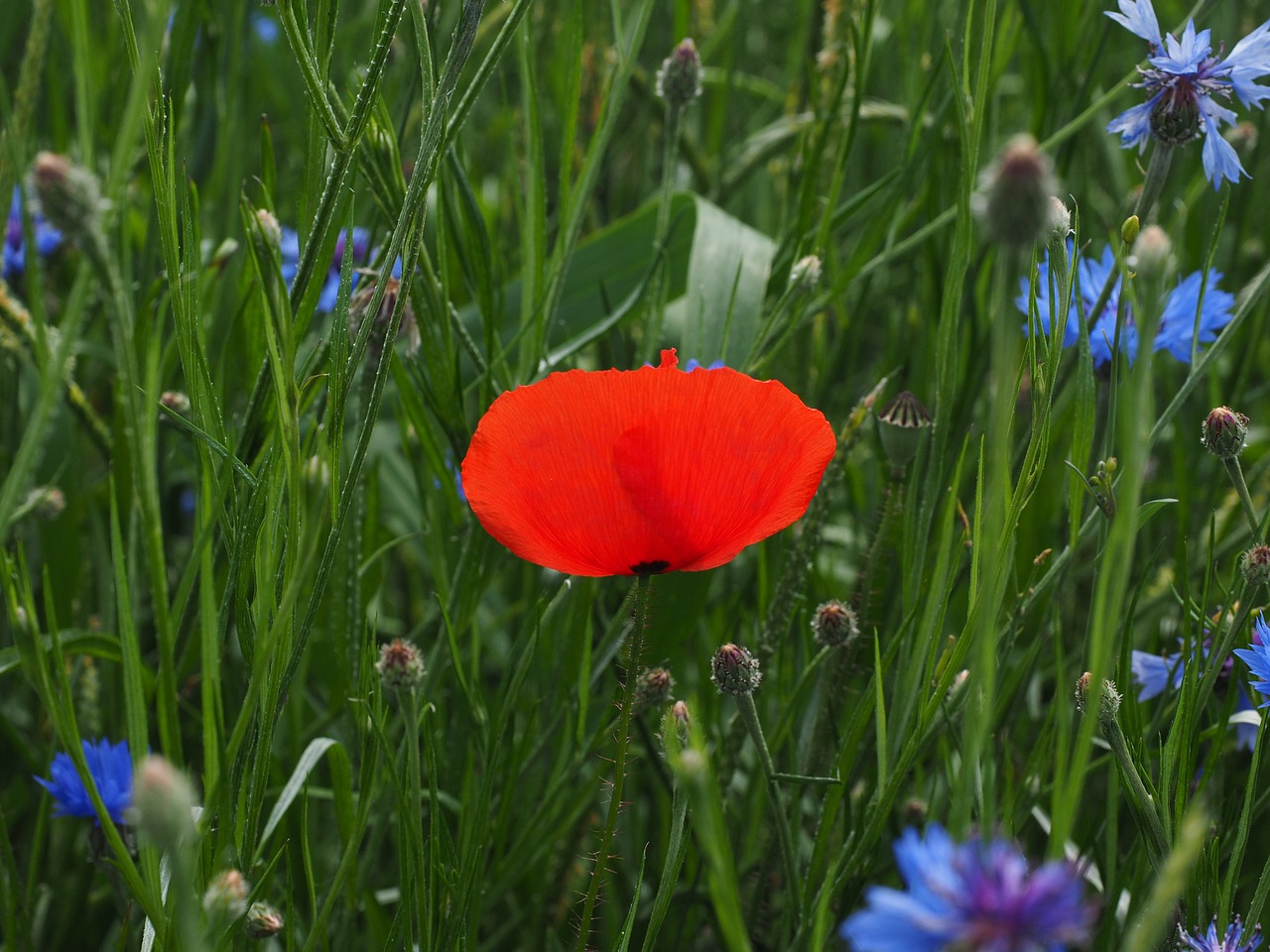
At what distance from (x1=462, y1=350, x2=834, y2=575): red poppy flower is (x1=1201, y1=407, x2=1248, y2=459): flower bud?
209 mm

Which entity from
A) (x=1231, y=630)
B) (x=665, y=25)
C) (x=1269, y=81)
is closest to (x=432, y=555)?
(x=1231, y=630)

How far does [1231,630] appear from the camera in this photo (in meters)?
0.57

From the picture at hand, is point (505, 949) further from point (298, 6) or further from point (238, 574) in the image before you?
point (298, 6)

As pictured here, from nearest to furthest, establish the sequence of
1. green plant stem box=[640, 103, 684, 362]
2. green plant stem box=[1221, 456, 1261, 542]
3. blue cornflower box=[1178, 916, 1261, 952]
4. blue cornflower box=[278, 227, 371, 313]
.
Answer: blue cornflower box=[1178, 916, 1261, 952]
green plant stem box=[1221, 456, 1261, 542]
green plant stem box=[640, 103, 684, 362]
blue cornflower box=[278, 227, 371, 313]

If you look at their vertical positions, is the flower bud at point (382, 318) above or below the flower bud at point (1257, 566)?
above

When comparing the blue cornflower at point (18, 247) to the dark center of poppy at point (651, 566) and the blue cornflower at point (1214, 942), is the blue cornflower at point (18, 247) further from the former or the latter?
the blue cornflower at point (1214, 942)

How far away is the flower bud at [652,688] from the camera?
66 cm

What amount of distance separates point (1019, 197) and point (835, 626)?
0.44 metres

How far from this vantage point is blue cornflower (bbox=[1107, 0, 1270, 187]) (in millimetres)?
699

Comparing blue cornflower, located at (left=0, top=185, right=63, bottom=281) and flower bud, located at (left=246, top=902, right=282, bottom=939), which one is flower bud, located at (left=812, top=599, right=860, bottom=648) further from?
blue cornflower, located at (left=0, top=185, right=63, bottom=281)

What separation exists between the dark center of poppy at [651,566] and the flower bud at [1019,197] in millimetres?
302

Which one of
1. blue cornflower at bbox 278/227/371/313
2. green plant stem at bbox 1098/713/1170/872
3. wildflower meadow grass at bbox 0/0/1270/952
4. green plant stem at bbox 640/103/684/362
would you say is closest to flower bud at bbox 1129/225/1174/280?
wildflower meadow grass at bbox 0/0/1270/952

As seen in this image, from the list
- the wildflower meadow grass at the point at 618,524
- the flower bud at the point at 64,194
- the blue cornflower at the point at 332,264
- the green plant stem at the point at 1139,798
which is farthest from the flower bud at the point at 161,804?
the blue cornflower at the point at 332,264

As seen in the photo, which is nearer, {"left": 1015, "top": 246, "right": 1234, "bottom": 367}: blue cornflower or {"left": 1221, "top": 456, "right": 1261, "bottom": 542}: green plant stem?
{"left": 1221, "top": 456, "right": 1261, "bottom": 542}: green plant stem
